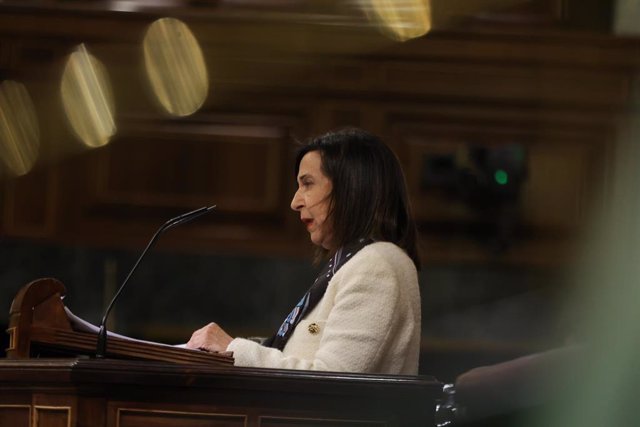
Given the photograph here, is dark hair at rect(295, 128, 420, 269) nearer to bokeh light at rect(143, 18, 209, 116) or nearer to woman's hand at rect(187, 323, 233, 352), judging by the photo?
woman's hand at rect(187, 323, 233, 352)

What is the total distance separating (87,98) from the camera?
3990 millimetres

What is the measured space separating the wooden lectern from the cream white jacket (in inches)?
8.5

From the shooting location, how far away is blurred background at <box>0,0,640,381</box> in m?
3.88

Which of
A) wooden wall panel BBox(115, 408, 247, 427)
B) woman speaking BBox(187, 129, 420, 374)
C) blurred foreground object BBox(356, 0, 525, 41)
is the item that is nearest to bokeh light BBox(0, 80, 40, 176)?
blurred foreground object BBox(356, 0, 525, 41)

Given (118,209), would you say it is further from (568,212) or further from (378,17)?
(568,212)

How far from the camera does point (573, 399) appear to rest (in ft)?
7.06

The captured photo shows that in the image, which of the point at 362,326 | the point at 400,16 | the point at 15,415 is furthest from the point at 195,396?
the point at 400,16

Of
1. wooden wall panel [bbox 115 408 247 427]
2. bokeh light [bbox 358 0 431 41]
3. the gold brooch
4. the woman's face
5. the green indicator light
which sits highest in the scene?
bokeh light [bbox 358 0 431 41]

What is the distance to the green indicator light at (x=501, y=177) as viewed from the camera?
157 inches

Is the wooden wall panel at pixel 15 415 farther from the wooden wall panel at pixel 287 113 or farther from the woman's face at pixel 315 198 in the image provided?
the wooden wall panel at pixel 287 113

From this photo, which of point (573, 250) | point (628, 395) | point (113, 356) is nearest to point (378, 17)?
point (573, 250)

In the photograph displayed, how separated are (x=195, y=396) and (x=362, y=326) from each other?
1.22 ft

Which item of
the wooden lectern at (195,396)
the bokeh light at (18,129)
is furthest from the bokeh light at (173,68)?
the wooden lectern at (195,396)

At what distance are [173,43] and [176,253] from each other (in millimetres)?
608
